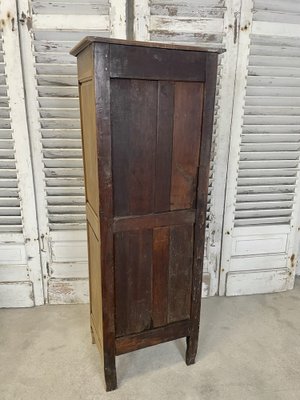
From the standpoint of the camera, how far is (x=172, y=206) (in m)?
1.42

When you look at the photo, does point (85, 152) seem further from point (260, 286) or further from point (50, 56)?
point (260, 286)

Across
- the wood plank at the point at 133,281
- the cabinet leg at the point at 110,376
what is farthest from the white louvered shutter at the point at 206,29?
the cabinet leg at the point at 110,376

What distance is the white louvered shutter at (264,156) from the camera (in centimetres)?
186

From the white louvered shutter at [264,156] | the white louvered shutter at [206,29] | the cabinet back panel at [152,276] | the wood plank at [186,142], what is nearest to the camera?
the wood plank at [186,142]

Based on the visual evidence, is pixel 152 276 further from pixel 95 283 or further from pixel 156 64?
pixel 156 64

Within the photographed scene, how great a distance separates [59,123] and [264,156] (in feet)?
4.17

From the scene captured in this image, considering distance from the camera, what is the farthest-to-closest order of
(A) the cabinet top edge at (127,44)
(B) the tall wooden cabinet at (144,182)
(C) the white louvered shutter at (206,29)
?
(C) the white louvered shutter at (206,29)
(B) the tall wooden cabinet at (144,182)
(A) the cabinet top edge at (127,44)

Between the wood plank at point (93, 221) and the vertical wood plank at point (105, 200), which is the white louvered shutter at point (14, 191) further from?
the vertical wood plank at point (105, 200)

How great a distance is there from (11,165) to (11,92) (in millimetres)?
407

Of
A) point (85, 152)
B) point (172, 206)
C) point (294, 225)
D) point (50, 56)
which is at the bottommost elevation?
point (294, 225)

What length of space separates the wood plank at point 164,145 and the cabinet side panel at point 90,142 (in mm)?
254

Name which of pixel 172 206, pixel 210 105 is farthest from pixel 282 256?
pixel 210 105

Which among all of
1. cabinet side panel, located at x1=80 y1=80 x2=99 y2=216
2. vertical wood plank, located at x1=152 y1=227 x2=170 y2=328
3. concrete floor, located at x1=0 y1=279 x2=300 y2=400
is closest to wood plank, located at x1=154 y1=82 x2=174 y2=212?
vertical wood plank, located at x1=152 y1=227 x2=170 y2=328

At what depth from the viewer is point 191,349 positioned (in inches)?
64.7
